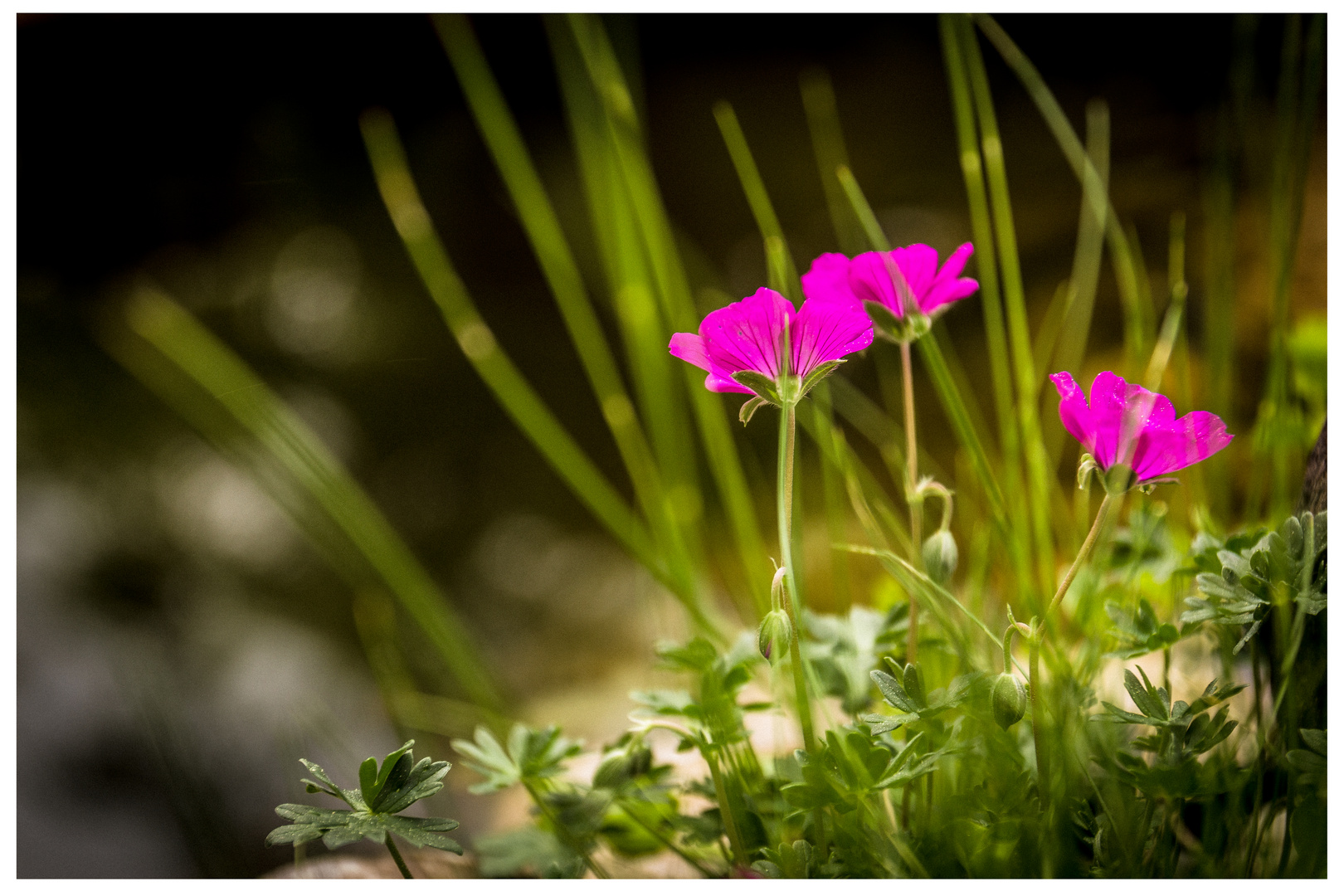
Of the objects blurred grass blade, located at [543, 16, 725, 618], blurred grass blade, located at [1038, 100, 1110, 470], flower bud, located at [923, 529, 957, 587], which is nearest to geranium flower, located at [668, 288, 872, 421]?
flower bud, located at [923, 529, 957, 587]

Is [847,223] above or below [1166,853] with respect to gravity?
above

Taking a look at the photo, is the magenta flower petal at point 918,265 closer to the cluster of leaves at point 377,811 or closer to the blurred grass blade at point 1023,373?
the blurred grass blade at point 1023,373

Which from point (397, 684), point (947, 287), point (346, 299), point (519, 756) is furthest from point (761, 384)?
point (346, 299)

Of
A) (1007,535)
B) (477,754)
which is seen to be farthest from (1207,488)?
(477,754)

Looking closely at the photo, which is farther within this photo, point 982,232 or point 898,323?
point 982,232

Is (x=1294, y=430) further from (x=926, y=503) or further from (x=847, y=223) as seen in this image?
(x=847, y=223)

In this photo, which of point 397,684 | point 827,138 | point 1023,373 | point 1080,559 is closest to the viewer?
point 1080,559

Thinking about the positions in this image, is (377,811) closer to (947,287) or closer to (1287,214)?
(947,287)
